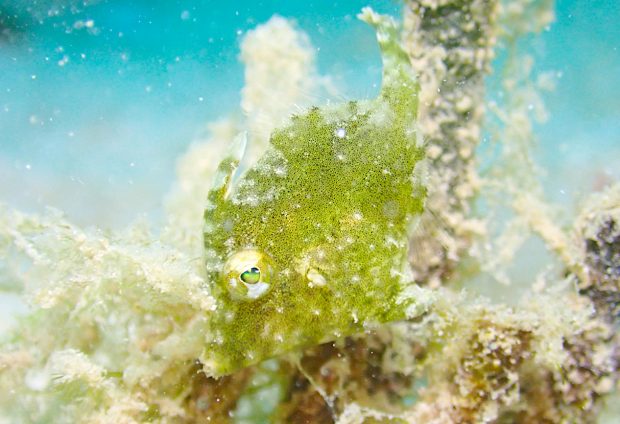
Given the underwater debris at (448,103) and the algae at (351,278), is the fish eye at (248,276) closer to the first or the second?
the algae at (351,278)

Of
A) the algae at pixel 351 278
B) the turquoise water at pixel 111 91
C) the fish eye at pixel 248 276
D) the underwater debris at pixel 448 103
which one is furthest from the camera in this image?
the turquoise water at pixel 111 91

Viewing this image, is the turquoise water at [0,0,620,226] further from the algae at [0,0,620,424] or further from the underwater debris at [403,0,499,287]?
the algae at [0,0,620,424]

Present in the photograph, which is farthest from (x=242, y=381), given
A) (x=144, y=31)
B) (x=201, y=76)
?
(x=144, y=31)

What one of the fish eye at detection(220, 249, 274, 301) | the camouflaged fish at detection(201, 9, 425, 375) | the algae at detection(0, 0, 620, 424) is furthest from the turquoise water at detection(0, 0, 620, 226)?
the fish eye at detection(220, 249, 274, 301)

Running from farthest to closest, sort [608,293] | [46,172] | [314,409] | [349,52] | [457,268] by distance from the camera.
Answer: [46,172], [349,52], [457,268], [314,409], [608,293]

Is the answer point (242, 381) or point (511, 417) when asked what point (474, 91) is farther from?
point (242, 381)

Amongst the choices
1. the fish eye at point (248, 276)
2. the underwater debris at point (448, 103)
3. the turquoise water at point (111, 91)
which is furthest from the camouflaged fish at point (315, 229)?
the turquoise water at point (111, 91)

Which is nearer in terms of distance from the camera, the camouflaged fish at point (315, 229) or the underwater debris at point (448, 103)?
the camouflaged fish at point (315, 229)

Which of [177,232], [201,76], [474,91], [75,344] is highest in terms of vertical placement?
[201,76]

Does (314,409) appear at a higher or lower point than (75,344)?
lower
